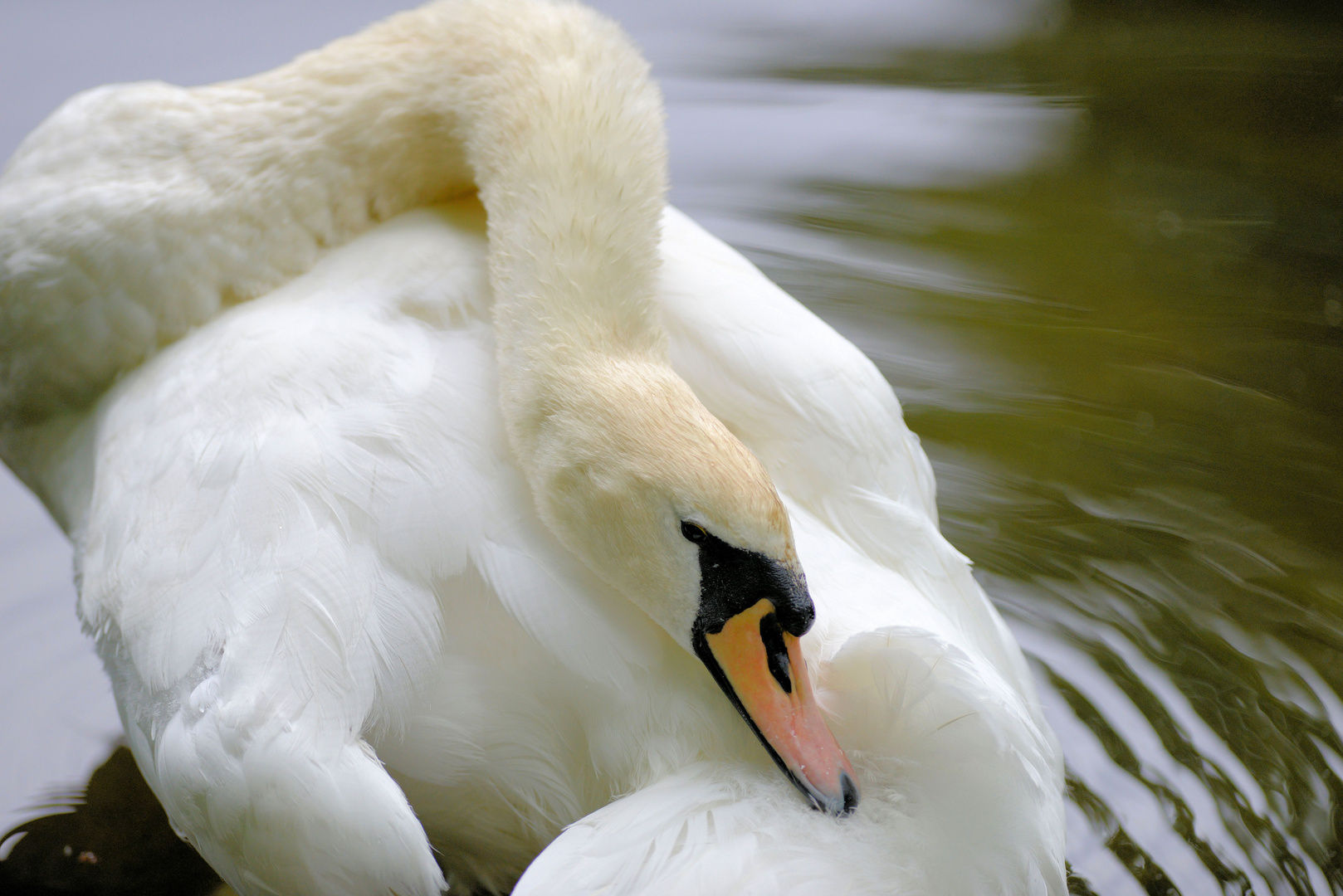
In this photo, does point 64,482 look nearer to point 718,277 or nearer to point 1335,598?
point 718,277

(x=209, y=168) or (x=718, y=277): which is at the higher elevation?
(x=209, y=168)

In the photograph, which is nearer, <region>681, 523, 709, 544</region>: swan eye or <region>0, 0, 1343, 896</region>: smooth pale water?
<region>681, 523, 709, 544</region>: swan eye

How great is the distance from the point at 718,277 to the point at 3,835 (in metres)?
1.48

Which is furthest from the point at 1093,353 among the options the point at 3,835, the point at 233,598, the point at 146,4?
the point at 146,4

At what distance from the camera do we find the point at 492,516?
4.97 feet

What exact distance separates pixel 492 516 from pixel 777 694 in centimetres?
39

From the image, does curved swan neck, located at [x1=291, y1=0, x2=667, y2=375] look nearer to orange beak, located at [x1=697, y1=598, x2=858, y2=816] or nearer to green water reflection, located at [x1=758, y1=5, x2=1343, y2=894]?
orange beak, located at [x1=697, y1=598, x2=858, y2=816]

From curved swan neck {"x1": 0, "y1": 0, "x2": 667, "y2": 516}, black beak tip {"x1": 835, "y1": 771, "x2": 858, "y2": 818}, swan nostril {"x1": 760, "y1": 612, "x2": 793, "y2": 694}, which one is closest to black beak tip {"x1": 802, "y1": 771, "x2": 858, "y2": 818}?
black beak tip {"x1": 835, "y1": 771, "x2": 858, "y2": 818}

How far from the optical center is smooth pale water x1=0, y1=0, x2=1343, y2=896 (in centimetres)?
212

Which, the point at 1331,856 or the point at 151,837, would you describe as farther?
the point at 151,837

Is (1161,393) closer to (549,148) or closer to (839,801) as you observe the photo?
(549,148)

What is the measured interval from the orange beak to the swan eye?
0.09 m

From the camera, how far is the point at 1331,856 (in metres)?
1.88

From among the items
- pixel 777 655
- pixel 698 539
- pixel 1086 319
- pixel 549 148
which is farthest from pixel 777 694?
pixel 1086 319
